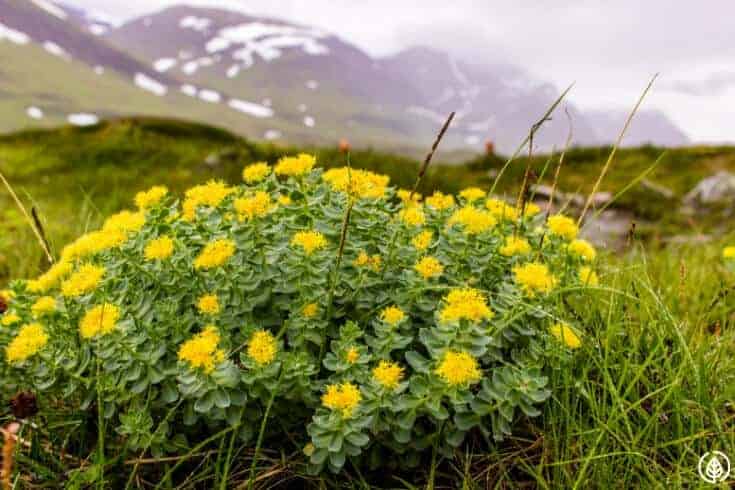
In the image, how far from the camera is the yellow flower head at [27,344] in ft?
5.87

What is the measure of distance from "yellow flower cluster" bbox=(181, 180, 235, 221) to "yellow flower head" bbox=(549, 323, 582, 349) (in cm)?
116

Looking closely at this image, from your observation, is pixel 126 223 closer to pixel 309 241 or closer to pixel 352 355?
pixel 309 241

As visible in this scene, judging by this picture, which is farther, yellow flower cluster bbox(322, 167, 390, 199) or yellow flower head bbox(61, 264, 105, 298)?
yellow flower cluster bbox(322, 167, 390, 199)

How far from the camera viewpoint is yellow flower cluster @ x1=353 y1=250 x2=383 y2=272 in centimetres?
186

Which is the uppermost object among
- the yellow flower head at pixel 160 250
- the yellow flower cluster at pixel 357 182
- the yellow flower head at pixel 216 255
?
the yellow flower cluster at pixel 357 182

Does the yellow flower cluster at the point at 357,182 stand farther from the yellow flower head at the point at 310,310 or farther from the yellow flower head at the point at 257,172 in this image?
the yellow flower head at the point at 310,310

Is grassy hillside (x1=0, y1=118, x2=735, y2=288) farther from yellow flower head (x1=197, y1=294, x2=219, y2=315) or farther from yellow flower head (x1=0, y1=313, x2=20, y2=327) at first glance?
yellow flower head (x1=197, y1=294, x2=219, y2=315)

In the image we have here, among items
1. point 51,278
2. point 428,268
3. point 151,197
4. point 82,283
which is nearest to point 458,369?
point 428,268

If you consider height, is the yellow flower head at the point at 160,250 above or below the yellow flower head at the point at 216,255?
below

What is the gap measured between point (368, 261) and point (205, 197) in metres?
0.59

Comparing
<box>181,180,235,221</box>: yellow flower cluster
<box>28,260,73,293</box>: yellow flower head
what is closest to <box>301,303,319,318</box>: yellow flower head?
<box>181,180,235,221</box>: yellow flower cluster

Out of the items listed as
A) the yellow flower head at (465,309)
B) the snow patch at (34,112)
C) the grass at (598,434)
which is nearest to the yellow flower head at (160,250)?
the grass at (598,434)

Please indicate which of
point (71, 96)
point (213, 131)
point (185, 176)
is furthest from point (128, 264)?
point (71, 96)

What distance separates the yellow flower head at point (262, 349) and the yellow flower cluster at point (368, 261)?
15.2 inches
